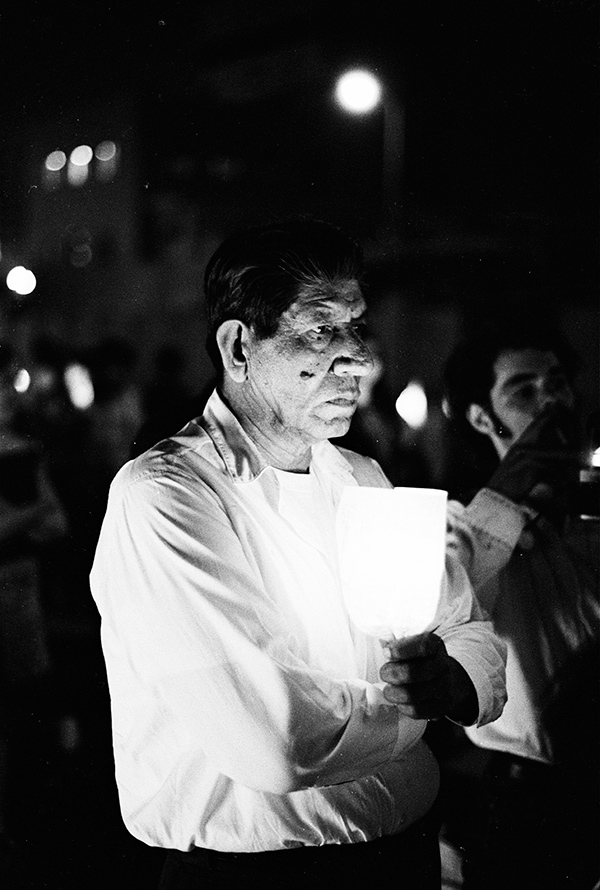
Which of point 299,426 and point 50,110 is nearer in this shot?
point 299,426

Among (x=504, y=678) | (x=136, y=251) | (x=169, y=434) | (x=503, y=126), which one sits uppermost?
(x=503, y=126)

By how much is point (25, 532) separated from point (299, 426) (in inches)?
17.8

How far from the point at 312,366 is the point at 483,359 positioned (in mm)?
271

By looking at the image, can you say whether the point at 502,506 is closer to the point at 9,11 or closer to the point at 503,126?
the point at 503,126

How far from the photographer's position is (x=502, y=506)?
4.34ft

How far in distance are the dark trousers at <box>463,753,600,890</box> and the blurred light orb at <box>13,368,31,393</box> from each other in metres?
0.86

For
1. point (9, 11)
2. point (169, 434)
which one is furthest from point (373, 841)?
point (9, 11)

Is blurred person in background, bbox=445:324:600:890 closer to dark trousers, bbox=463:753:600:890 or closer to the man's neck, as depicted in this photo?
dark trousers, bbox=463:753:600:890

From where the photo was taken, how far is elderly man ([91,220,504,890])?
1109 millimetres

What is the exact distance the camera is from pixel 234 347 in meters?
1.23

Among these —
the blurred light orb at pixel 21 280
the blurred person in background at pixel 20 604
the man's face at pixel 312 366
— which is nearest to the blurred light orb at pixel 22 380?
the blurred person in background at pixel 20 604

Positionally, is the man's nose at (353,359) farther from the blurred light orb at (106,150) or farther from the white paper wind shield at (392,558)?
the blurred light orb at (106,150)

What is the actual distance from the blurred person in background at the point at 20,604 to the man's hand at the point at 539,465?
64 cm

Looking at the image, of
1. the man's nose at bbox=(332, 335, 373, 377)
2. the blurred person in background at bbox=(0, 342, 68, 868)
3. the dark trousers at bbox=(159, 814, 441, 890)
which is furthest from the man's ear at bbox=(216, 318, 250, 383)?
the dark trousers at bbox=(159, 814, 441, 890)
